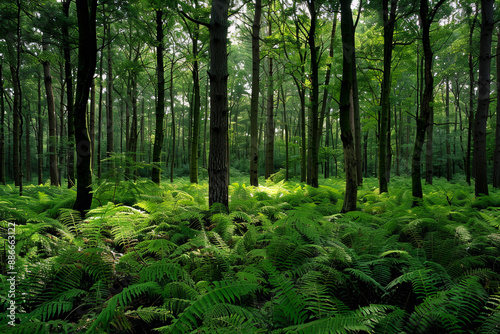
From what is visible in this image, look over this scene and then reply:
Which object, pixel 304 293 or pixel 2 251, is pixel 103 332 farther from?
pixel 2 251

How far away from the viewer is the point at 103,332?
5.23 feet

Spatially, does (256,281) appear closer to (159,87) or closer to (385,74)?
(159,87)

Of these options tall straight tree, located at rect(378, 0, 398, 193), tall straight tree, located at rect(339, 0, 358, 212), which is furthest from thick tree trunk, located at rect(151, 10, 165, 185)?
tall straight tree, located at rect(378, 0, 398, 193)

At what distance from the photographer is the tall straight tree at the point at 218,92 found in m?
4.11

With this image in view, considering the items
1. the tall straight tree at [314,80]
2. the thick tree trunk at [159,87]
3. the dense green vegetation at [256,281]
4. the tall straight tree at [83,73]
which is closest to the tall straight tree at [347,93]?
the dense green vegetation at [256,281]

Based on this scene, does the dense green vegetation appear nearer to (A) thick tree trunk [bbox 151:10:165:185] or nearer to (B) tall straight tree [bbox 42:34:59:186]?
(A) thick tree trunk [bbox 151:10:165:185]

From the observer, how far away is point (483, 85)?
20.0ft

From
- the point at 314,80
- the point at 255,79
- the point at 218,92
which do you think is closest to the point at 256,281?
the point at 218,92

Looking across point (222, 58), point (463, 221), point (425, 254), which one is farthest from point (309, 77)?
point (425, 254)

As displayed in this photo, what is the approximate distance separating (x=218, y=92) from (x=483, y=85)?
700 centimetres

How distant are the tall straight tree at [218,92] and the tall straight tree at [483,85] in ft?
22.3

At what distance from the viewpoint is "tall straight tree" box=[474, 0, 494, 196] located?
6.11 meters

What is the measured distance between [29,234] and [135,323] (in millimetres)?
2065

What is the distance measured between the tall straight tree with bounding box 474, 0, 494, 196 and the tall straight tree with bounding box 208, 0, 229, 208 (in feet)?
22.3
